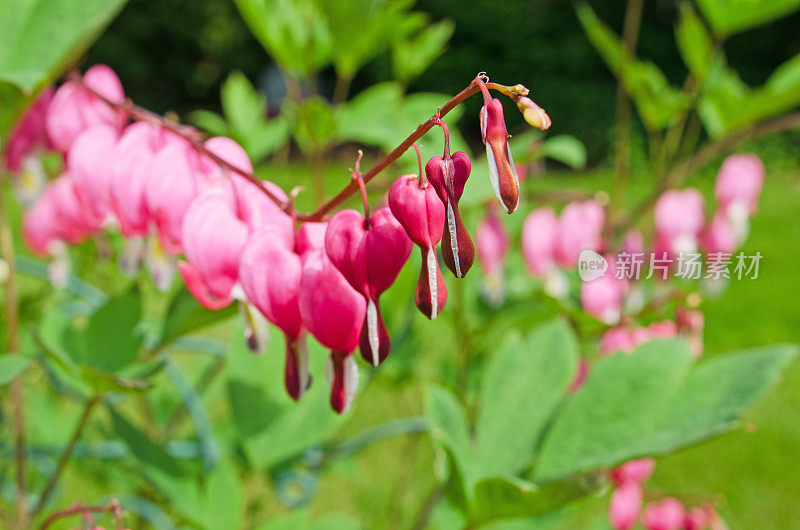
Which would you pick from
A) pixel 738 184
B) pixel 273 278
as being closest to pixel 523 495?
pixel 273 278

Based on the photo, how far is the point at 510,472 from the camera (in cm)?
65

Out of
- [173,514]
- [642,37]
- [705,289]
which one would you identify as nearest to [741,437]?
[705,289]

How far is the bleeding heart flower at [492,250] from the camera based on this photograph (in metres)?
1.06

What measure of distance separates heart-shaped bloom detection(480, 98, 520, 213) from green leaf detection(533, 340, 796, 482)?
32 cm

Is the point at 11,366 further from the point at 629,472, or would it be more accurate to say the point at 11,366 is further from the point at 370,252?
the point at 629,472

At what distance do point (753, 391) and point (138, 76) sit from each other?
9657mm

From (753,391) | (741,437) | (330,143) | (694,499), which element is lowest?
(741,437)

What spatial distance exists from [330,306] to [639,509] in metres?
0.76

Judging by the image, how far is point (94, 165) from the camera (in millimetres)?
601

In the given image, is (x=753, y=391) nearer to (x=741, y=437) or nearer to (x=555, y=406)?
(x=555, y=406)

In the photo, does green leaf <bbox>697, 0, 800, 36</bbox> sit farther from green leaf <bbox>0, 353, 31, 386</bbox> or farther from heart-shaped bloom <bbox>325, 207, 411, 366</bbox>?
green leaf <bbox>0, 353, 31, 386</bbox>

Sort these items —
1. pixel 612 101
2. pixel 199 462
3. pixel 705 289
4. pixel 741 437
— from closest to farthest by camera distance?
1. pixel 199 462
2. pixel 705 289
3. pixel 741 437
4. pixel 612 101

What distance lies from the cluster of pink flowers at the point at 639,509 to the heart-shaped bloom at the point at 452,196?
19.6 inches

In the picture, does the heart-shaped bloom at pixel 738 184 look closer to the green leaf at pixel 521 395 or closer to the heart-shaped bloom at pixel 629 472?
the heart-shaped bloom at pixel 629 472
